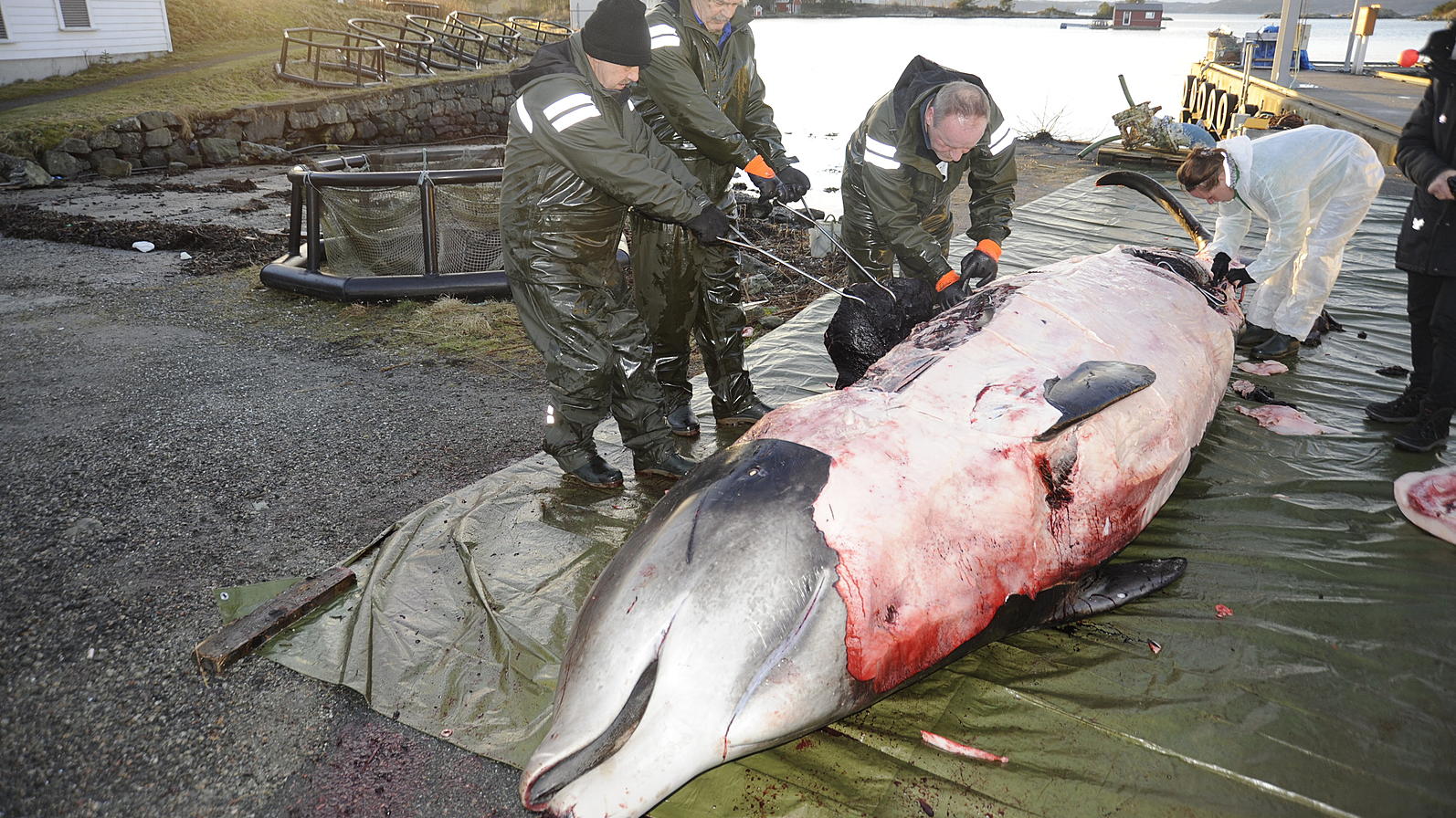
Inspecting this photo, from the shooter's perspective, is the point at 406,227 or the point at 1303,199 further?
the point at 406,227

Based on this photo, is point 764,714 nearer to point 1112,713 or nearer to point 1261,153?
point 1112,713

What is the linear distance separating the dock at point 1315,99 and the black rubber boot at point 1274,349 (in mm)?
5175

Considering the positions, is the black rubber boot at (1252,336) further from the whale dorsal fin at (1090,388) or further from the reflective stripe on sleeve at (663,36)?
the reflective stripe on sleeve at (663,36)

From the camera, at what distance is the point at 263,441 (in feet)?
14.4

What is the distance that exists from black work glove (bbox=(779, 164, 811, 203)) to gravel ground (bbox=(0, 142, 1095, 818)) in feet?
6.17

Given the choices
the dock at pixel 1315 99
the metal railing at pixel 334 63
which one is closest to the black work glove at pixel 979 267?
the dock at pixel 1315 99

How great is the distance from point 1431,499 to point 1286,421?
88cm

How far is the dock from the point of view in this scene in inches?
445

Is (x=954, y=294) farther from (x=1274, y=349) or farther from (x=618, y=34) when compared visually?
(x=1274, y=349)

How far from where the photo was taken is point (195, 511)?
3.72 metres

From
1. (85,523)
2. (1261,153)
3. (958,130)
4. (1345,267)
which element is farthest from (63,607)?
(1345,267)

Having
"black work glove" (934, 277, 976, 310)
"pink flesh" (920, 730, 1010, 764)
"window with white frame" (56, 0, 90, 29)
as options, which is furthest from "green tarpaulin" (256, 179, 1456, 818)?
"window with white frame" (56, 0, 90, 29)

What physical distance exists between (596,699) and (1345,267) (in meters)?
6.82

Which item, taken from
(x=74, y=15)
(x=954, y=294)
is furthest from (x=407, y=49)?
(x=954, y=294)
